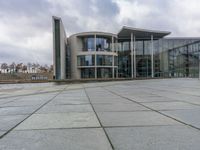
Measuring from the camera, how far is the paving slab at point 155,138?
361cm

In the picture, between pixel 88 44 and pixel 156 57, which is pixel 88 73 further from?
pixel 156 57

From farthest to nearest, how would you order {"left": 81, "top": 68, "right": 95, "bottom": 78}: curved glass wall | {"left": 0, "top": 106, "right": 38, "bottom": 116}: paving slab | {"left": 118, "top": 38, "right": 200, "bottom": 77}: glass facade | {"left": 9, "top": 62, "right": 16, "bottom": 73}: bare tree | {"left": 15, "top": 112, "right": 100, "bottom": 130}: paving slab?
1. {"left": 9, "top": 62, "right": 16, "bottom": 73}: bare tree
2. {"left": 118, "top": 38, "right": 200, "bottom": 77}: glass facade
3. {"left": 81, "top": 68, "right": 95, "bottom": 78}: curved glass wall
4. {"left": 0, "top": 106, "right": 38, "bottom": 116}: paving slab
5. {"left": 15, "top": 112, "right": 100, "bottom": 130}: paving slab

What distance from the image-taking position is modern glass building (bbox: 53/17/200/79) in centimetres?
5816

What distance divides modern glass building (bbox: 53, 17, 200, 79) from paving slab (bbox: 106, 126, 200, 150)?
49522mm

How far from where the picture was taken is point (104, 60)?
5953 cm

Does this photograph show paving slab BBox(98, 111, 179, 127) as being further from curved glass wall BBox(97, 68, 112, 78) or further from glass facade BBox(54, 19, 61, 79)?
curved glass wall BBox(97, 68, 112, 78)

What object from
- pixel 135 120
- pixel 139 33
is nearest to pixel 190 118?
pixel 135 120

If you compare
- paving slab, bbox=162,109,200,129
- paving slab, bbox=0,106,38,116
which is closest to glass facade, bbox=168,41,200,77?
paving slab, bbox=162,109,200,129

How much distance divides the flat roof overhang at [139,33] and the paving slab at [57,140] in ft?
183

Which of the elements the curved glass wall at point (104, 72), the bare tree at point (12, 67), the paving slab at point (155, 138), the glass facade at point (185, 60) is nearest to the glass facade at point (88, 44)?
the curved glass wall at point (104, 72)

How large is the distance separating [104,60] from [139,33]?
43.1 ft

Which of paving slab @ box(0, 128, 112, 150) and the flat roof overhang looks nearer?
paving slab @ box(0, 128, 112, 150)

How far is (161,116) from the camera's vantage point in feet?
19.9

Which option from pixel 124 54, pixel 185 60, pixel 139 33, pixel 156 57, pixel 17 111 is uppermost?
pixel 139 33
